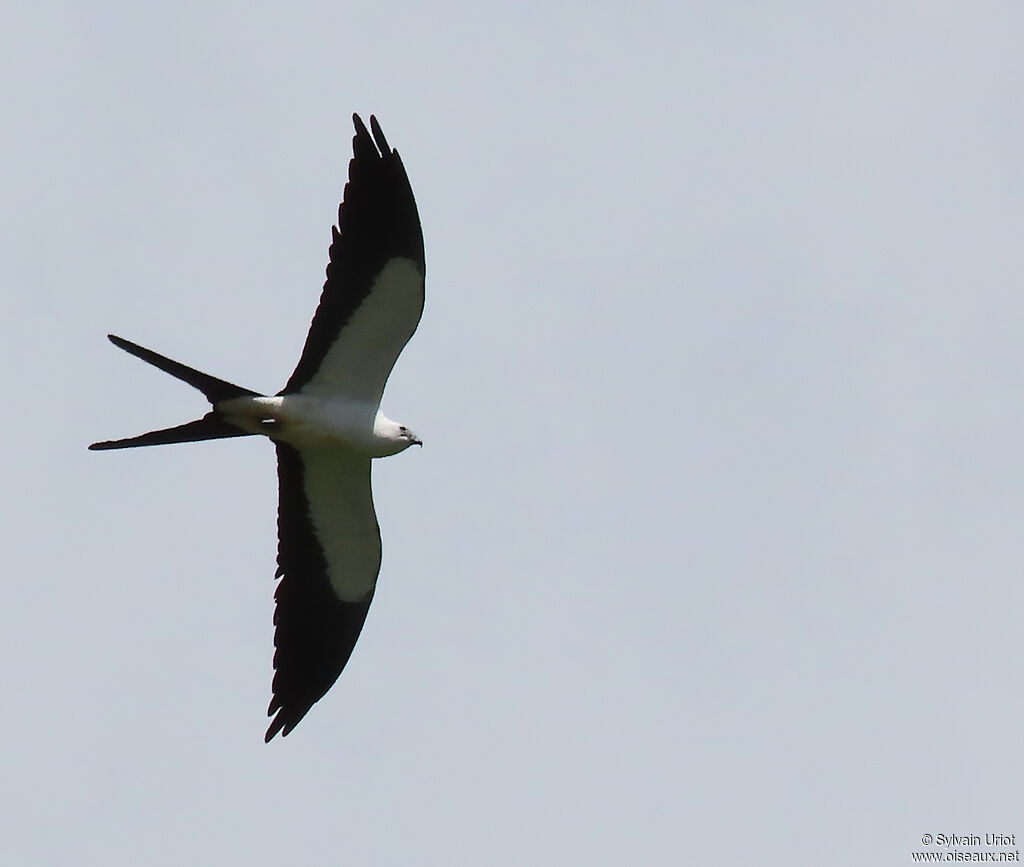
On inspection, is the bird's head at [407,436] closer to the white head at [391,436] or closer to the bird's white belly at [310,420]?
the white head at [391,436]

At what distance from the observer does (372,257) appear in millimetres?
13406

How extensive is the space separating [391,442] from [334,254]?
1.70 metres

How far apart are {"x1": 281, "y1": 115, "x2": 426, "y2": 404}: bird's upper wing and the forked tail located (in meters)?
0.85

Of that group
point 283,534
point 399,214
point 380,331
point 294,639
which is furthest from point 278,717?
point 399,214

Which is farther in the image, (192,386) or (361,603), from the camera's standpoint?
(361,603)

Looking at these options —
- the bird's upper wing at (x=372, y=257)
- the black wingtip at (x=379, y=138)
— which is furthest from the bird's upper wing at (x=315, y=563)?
the black wingtip at (x=379, y=138)

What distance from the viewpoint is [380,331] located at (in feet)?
45.1

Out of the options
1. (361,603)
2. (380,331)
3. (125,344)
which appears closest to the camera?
(125,344)

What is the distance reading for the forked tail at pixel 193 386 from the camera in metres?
12.8

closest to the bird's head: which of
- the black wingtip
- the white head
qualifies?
the white head

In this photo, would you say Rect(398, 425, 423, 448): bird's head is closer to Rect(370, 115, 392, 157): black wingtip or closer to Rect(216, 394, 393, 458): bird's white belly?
Rect(216, 394, 393, 458): bird's white belly

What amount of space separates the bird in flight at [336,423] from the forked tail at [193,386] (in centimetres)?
1

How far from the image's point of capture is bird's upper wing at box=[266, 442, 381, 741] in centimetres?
1433

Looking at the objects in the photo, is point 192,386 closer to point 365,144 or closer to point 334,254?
point 334,254
